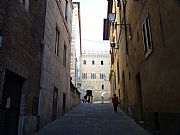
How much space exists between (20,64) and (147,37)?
14.5 feet

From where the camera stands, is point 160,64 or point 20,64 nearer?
point 160,64

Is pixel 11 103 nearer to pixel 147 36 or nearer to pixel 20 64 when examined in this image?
pixel 20 64

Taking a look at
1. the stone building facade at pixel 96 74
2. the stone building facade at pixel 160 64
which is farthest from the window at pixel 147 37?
the stone building facade at pixel 96 74

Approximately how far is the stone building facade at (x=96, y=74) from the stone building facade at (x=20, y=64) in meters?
46.6

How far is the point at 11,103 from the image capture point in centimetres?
602

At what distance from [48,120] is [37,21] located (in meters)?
4.57

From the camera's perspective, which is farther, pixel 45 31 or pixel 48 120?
pixel 48 120

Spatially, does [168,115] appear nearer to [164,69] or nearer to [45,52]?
[164,69]

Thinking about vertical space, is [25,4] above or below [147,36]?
above

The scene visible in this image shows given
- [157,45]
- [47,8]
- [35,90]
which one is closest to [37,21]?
[47,8]

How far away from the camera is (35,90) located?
779cm

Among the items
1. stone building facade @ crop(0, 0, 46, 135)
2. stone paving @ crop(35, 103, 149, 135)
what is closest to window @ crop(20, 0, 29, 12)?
stone building facade @ crop(0, 0, 46, 135)

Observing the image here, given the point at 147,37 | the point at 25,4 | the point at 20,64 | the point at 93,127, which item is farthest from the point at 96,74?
the point at 20,64

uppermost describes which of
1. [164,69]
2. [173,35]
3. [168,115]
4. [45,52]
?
[45,52]
